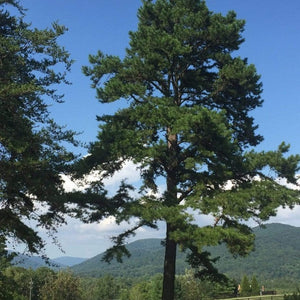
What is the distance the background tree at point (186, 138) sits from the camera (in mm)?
16406

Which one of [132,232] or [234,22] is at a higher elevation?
[234,22]

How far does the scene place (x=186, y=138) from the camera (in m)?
17.7

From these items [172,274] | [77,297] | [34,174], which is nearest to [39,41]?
[34,174]

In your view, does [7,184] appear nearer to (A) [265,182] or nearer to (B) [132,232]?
(B) [132,232]

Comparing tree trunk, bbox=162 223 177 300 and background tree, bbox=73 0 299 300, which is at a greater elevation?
background tree, bbox=73 0 299 300

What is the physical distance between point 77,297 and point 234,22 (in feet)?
180

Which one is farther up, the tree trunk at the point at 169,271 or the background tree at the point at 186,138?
the background tree at the point at 186,138

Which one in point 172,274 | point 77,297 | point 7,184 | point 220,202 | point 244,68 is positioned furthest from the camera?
point 77,297

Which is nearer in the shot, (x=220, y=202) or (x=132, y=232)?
(x=220, y=202)

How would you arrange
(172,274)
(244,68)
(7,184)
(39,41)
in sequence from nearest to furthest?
(7,184), (39,41), (172,274), (244,68)

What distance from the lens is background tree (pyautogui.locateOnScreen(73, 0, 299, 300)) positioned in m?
16.4

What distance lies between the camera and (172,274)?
17719mm

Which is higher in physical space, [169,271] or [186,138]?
[186,138]

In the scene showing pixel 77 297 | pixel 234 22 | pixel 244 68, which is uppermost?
pixel 234 22
